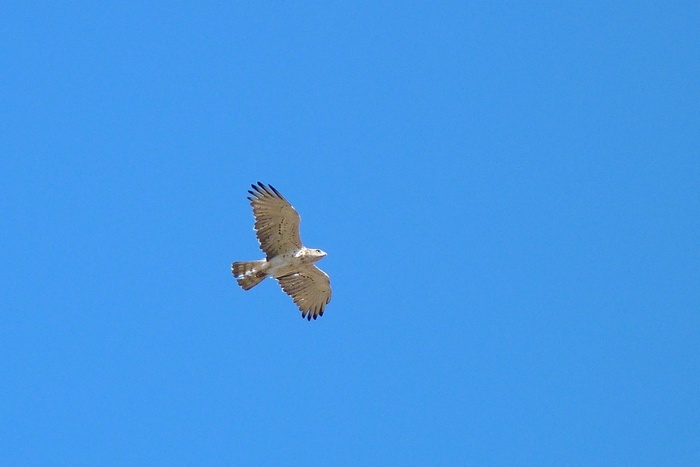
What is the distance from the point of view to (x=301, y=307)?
24.6 metres

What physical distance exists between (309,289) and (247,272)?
1.60 meters

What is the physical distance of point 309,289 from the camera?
2442cm

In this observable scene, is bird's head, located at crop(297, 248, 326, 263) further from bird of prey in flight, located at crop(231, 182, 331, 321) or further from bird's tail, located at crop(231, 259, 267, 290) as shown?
bird's tail, located at crop(231, 259, 267, 290)

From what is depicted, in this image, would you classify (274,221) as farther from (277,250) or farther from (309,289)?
(309,289)

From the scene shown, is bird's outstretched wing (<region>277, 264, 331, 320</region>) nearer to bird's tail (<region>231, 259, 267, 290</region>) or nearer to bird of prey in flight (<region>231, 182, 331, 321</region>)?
bird of prey in flight (<region>231, 182, 331, 321</region>)

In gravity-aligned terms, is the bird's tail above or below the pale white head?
below

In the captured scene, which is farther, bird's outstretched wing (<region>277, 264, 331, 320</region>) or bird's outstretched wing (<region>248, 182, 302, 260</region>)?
bird's outstretched wing (<region>277, 264, 331, 320</region>)

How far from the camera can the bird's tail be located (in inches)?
920

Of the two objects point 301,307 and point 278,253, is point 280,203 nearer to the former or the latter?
point 278,253

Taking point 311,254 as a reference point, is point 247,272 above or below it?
below

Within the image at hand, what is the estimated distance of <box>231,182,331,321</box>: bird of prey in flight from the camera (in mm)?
22731

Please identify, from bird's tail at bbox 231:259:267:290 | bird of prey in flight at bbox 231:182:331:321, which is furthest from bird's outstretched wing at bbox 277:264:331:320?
bird's tail at bbox 231:259:267:290

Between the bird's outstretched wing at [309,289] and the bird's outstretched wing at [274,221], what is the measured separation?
0.76 m

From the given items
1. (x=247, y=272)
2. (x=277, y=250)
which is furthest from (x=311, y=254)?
(x=247, y=272)
